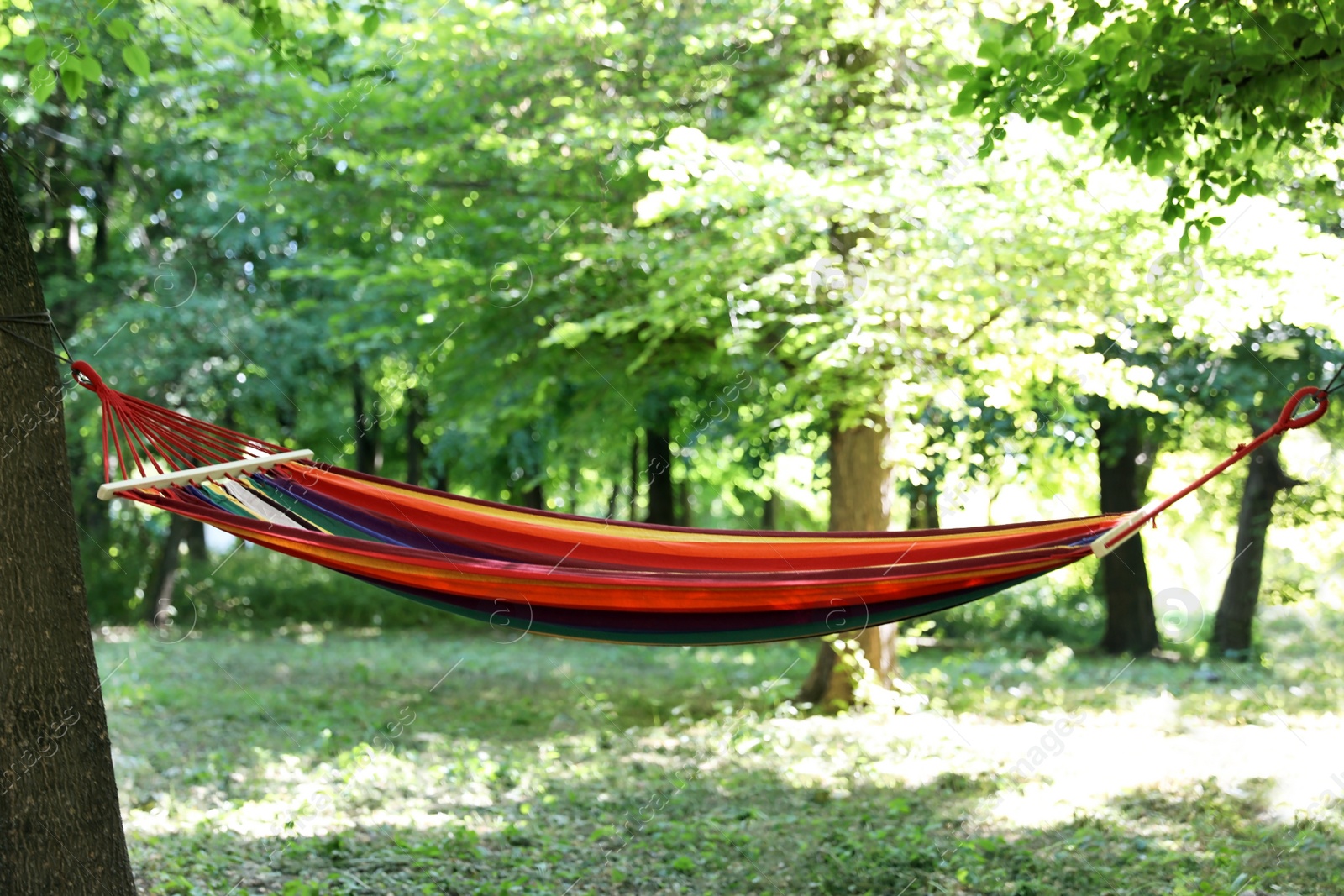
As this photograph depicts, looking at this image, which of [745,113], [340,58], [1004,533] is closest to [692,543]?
[1004,533]

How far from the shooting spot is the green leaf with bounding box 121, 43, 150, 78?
2642 mm

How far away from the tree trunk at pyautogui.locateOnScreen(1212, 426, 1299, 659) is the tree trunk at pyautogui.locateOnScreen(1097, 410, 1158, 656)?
496 mm

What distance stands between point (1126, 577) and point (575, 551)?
656cm

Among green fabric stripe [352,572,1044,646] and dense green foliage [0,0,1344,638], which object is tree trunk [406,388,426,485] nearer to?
dense green foliage [0,0,1344,638]

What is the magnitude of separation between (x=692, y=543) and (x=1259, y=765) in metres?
2.94

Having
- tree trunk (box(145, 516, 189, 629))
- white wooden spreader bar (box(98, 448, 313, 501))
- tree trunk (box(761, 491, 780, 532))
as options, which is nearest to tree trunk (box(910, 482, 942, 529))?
tree trunk (box(761, 491, 780, 532))

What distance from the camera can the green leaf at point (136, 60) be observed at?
2642mm

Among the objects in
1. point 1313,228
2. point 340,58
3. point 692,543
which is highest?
point 340,58

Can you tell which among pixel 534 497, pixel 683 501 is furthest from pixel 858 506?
pixel 534 497

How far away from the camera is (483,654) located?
8.23 metres

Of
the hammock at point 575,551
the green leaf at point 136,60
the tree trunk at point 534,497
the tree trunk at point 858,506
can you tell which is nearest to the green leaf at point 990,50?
the hammock at point 575,551

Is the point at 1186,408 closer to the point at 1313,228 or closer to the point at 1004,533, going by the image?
the point at 1313,228

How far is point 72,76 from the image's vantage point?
2766 millimetres

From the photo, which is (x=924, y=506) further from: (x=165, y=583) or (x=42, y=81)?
(x=42, y=81)
